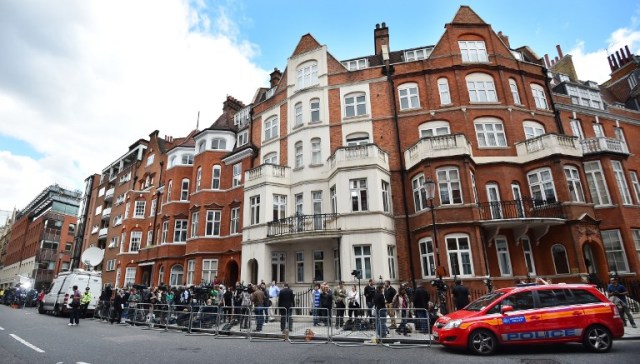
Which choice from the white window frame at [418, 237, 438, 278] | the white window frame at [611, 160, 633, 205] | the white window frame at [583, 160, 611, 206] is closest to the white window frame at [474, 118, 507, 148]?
the white window frame at [583, 160, 611, 206]

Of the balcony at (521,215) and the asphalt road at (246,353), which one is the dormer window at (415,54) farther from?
the asphalt road at (246,353)

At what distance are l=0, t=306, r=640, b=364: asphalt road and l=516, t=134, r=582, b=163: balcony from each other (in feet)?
37.7

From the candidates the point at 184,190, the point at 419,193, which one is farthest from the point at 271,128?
the point at 419,193

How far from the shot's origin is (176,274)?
1049 inches

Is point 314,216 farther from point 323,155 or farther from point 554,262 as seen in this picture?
point 554,262

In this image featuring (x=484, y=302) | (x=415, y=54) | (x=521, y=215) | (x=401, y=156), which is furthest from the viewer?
(x=415, y=54)

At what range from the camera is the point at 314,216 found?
19297 millimetres

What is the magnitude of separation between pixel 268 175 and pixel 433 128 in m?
11.0

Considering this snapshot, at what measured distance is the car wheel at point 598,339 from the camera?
27.7 ft

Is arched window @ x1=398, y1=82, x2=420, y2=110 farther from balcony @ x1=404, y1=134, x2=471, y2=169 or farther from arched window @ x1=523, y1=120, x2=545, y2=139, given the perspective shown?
arched window @ x1=523, y1=120, x2=545, y2=139

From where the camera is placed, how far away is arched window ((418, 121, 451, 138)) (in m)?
20.9

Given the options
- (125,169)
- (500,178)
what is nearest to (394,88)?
(500,178)

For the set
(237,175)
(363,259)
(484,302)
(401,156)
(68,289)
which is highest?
(237,175)

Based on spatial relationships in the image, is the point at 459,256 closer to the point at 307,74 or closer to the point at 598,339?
the point at 598,339
